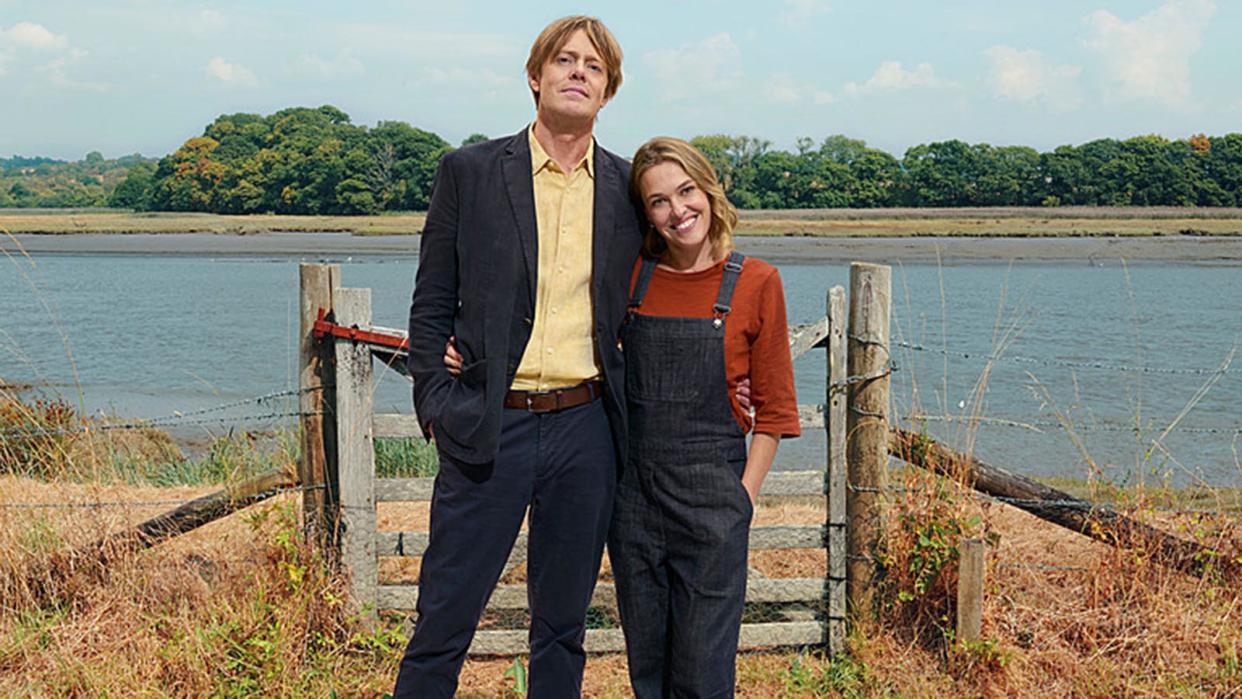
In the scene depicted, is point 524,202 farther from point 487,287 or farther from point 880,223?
point 880,223

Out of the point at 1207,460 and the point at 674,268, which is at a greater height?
the point at 674,268

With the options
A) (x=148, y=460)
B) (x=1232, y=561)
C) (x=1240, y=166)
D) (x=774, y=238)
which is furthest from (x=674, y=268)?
(x=1240, y=166)

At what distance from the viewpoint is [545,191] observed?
3.42 metres

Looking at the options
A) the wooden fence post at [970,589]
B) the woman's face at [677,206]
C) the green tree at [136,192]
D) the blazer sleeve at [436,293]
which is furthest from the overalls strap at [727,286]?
the green tree at [136,192]

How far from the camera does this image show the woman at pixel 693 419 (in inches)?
127

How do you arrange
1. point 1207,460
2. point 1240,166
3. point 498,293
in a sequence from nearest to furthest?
point 498,293 < point 1207,460 < point 1240,166

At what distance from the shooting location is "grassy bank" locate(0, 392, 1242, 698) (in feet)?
14.3

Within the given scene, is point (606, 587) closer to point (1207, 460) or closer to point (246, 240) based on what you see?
point (1207, 460)

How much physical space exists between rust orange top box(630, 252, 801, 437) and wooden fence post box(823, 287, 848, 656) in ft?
5.07

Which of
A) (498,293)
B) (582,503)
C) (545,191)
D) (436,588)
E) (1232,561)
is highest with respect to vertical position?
(545,191)

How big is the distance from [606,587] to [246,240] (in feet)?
176

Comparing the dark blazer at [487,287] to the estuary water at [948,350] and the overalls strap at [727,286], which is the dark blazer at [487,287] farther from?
the estuary water at [948,350]

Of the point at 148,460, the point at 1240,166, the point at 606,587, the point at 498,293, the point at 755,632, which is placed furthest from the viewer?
the point at 1240,166

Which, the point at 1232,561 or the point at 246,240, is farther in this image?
the point at 246,240
